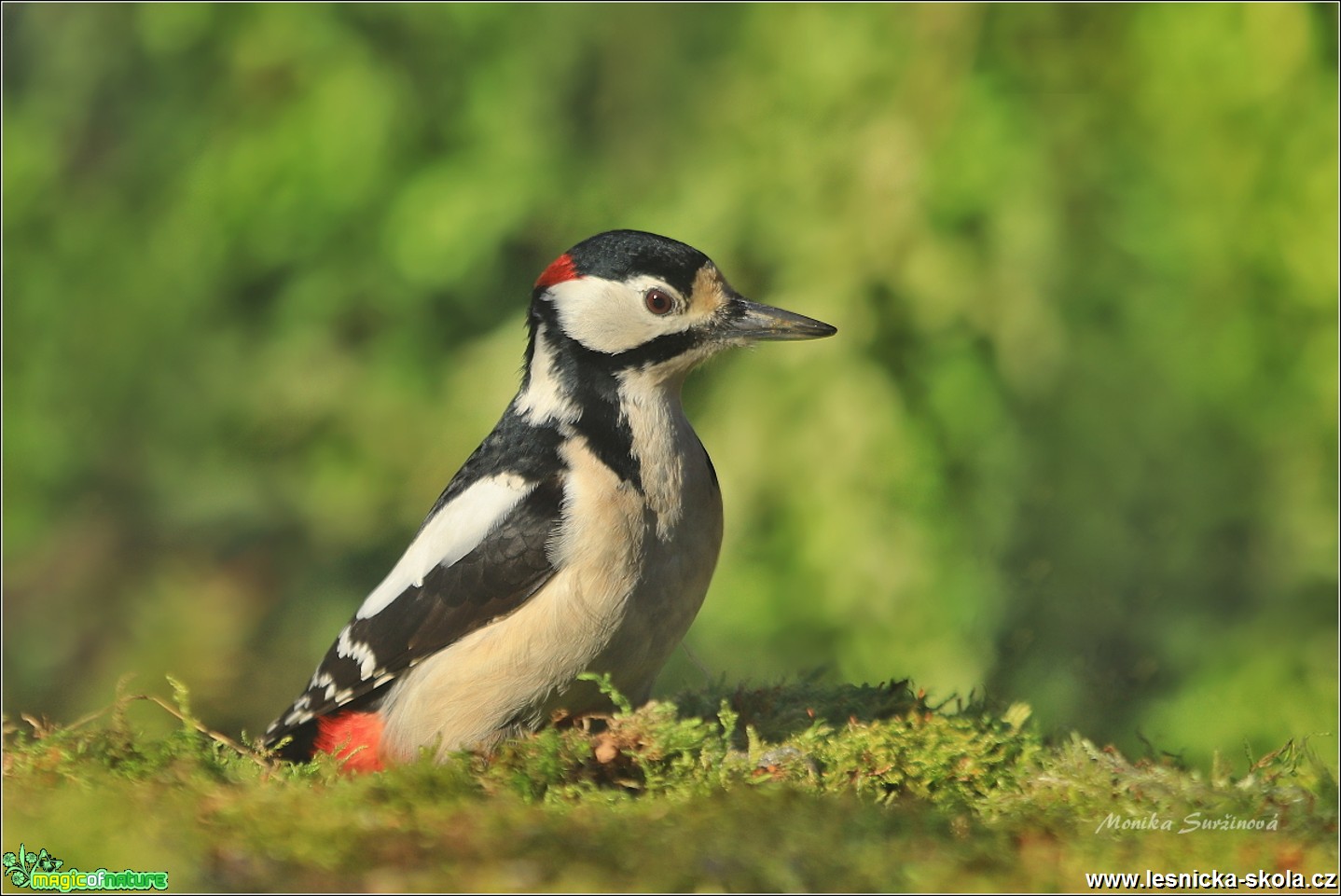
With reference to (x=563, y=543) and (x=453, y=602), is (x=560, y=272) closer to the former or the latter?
(x=563, y=543)

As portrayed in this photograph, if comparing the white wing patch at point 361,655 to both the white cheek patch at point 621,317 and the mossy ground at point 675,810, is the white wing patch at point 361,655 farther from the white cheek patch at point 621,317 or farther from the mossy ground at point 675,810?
the white cheek patch at point 621,317

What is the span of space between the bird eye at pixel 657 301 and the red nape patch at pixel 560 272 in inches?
6.7

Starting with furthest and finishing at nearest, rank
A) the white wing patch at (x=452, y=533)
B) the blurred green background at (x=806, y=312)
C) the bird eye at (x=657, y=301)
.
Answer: the blurred green background at (x=806, y=312) → the bird eye at (x=657, y=301) → the white wing patch at (x=452, y=533)

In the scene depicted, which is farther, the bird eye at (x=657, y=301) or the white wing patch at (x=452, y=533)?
the bird eye at (x=657, y=301)

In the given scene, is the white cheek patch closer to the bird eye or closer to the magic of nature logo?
the bird eye

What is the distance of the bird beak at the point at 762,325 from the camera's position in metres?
2.83

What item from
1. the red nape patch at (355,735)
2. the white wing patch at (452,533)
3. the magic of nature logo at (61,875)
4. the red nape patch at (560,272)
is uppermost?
the red nape patch at (560,272)

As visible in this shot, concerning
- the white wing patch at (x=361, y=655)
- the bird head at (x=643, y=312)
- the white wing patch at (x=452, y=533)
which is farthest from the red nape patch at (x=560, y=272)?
the white wing patch at (x=361, y=655)

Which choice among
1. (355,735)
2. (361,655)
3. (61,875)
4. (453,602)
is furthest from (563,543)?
(61,875)

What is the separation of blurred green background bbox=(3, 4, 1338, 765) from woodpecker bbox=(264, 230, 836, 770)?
0.88 metres

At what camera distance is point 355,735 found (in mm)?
2707

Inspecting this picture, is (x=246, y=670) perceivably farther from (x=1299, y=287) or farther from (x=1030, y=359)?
(x=1299, y=287)

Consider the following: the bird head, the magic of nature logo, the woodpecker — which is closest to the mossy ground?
the magic of nature logo

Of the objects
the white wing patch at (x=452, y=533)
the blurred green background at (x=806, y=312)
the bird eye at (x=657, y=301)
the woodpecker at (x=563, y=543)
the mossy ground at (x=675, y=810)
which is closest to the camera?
the mossy ground at (x=675, y=810)
